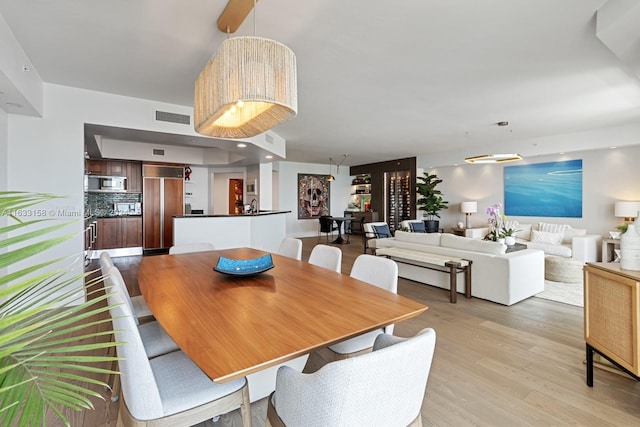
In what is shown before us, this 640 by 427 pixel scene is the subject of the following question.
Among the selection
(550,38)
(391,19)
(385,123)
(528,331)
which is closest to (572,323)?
(528,331)

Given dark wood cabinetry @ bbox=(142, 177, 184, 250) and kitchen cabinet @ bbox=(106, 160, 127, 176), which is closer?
kitchen cabinet @ bbox=(106, 160, 127, 176)

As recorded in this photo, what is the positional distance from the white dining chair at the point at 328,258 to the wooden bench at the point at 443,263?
6.53 feet

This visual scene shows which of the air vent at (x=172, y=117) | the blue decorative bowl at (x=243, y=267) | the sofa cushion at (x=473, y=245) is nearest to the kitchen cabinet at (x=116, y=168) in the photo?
the air vent at (x=172, y=117)

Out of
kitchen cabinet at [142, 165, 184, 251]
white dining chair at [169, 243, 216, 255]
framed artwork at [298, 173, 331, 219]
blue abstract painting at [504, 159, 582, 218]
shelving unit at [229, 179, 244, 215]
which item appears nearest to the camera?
white dining chair at [169, 243, 216, 255]

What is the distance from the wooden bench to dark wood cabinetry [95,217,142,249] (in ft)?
18.4

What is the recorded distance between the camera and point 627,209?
19.0 feet

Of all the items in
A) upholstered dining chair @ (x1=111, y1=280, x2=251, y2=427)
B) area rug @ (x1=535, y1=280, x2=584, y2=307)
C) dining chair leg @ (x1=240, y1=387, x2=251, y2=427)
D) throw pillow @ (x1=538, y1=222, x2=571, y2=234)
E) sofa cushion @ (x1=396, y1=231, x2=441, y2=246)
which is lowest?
area rug @ (x1=535, y1=280, x2=584, y2=307)

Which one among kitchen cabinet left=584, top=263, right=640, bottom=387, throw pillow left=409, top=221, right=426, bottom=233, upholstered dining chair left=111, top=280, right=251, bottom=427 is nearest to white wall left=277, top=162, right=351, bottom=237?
throw pillow left=409, top=221, right=426, bottom=233

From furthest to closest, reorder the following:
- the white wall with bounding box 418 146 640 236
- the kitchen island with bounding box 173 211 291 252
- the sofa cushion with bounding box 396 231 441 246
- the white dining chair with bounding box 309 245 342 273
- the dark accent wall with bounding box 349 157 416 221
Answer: the dark accent wall with bounding box 349 157 416 221, the white wall with bounding box 418 146 640 236, the kitchen island with bounding box 173 211 291 252, the sofa cushion with bounding box 396 231 441 246, the white dining chair with bounding box 309 245 342 273

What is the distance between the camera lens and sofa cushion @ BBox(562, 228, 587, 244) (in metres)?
6.30

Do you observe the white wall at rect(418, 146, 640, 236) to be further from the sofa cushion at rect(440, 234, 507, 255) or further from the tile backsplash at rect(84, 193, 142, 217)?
the tile backsplash at rect(84, 193, 142, 217)

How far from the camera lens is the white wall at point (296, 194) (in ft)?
35.5

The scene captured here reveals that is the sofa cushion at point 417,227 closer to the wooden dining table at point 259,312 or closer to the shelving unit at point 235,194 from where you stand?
the shelving unit at point 235,194

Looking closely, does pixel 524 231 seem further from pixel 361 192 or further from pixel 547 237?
pixel 361 192
